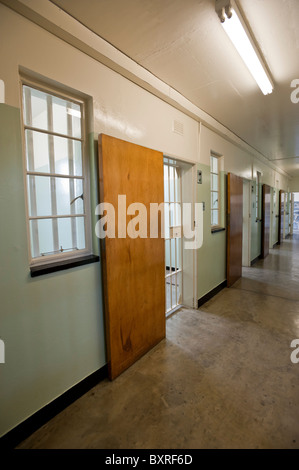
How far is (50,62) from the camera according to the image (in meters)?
1.46

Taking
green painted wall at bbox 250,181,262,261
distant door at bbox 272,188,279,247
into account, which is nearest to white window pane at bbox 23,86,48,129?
green painted wall at bbox 250,181,262,261

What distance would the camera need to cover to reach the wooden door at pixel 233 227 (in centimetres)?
387

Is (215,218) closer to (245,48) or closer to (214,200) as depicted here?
(214,200)

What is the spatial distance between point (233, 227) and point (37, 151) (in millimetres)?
3479

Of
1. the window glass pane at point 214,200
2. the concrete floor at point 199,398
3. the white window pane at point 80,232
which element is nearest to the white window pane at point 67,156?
the white window pane at point 80,232

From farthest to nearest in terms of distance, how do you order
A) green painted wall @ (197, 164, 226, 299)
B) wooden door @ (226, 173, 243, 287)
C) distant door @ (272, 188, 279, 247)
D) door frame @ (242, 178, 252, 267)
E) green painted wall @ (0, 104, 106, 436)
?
distant door @ (272, 188, 279, 247) → door frame @ (242, 178, 252, 267) → wooden door @ (226, 173, 243, 287) → green painted wall @ (197, 164, 226, 299) → green painted wall @ (0, 104, 106, 436)

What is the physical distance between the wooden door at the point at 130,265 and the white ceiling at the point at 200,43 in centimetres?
77

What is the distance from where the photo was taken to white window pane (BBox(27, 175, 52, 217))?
61.7 inches

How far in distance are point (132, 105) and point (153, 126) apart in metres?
0.33

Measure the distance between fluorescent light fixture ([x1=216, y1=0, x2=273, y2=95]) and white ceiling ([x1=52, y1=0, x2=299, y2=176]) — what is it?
0.06m

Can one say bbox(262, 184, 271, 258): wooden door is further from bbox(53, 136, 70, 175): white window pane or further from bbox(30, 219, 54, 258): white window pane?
bbox(30, 219, 54, 258): white window pane

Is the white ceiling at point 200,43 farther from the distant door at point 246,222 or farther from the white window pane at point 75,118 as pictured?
the distant door at point 246,222

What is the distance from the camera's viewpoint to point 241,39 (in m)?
1.72

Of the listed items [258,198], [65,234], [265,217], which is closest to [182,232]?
[65,234]
